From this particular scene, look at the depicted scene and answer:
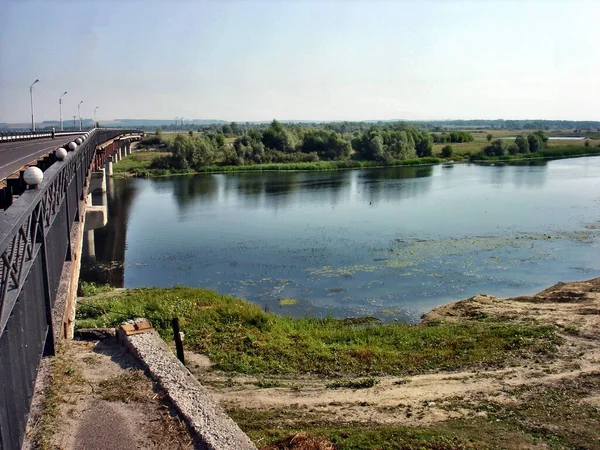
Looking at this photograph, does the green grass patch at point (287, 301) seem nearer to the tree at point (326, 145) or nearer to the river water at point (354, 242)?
the river water at point (354, 242)

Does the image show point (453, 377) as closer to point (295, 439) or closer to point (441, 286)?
point (295, 439)

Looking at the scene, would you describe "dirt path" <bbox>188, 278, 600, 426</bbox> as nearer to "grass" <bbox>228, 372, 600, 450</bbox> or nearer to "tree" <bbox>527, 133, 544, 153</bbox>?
"grass" <bbox>228, 372, 600, 450</bbox>

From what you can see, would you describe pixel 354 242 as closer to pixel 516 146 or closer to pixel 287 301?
pixel 287 301

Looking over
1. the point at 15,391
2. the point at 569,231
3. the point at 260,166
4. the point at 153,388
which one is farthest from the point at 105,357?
the point at 260,166

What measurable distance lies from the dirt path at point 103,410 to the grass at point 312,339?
491 centimetres

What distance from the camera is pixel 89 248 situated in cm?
3022

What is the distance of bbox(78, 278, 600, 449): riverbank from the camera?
1048 centimetres

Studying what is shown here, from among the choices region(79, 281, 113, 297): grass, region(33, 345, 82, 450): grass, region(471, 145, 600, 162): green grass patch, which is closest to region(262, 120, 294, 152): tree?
region(471, 145, 600, 162): green grass patch

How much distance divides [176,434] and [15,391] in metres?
2.38

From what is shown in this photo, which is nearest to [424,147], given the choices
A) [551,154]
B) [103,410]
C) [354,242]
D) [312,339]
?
[551,154]

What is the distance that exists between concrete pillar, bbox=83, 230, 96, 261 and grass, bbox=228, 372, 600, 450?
20211mm

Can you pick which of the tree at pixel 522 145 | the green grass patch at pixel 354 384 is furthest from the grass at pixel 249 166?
the green grass patch at pixel 354 384

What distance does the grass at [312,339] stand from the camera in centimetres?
1427

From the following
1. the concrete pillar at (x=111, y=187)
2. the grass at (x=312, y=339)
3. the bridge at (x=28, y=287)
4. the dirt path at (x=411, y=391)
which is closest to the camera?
the bridge at (x=28, y=287)
